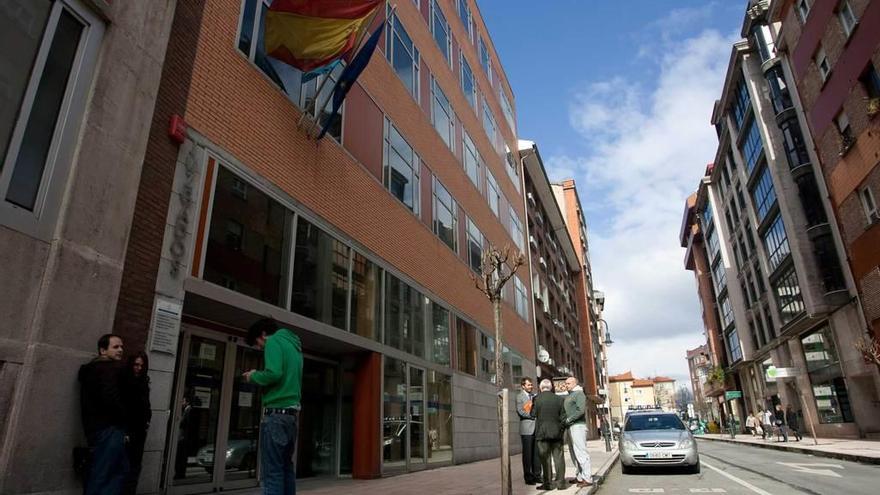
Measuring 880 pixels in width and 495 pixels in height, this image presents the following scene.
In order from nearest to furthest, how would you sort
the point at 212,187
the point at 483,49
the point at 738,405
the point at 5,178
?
the point at 5,178, the point at 212,187, the point at 483,49, the point at 738,405

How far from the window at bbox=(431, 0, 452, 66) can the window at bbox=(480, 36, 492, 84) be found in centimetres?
594

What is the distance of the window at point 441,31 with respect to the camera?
66.5 ft

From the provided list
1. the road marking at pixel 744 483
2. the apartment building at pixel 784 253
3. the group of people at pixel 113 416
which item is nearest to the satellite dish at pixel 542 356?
the apartment building at pixel 784 253

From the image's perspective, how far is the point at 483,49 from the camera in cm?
2841

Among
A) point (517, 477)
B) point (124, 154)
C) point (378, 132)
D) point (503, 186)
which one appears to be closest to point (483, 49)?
point (503, 186)

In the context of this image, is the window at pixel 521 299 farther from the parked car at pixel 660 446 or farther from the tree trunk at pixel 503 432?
the tree trunk at pixel 503 432

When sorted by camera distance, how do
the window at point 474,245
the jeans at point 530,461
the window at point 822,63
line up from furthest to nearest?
the window at point 822,63 < the window at point 474,245 < the jeans at point 530,461

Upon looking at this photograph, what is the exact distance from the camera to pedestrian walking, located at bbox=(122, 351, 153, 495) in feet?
17.5

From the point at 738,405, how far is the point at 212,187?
2410 inches

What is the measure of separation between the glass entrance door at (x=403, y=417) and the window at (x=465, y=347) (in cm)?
346

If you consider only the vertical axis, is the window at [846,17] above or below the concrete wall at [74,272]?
above

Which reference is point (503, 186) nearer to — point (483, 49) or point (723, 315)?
point (483, 49)

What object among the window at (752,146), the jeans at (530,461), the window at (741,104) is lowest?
the jeans at (530,461)

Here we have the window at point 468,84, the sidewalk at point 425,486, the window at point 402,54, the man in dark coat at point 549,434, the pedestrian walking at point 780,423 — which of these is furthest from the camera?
the pedestrian walking at point 780,423
